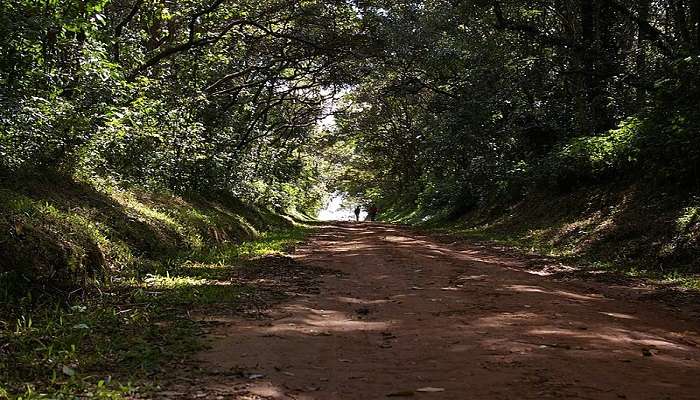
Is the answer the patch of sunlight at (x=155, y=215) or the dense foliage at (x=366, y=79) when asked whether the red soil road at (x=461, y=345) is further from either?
the dense foliage at (x=366, y=79)

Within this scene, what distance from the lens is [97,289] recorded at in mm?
6746

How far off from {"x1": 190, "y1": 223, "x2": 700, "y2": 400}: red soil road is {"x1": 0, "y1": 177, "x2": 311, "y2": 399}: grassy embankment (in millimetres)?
610

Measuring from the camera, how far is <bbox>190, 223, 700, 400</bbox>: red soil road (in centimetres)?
380

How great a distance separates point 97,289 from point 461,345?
177 inches

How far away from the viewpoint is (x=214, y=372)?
13.8 ft

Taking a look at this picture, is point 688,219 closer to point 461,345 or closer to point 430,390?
point 461,345

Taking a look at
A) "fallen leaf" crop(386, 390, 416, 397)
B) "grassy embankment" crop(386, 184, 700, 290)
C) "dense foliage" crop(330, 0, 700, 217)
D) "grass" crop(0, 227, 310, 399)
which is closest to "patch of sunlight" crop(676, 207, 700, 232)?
"grassy embankment" crop(386, 184, 700, 290)

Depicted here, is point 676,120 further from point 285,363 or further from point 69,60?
point 69,60

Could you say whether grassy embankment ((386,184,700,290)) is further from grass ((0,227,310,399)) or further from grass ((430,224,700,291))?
grass ((0,227,310,399))

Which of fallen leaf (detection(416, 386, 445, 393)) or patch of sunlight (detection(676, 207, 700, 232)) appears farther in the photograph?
patch of sunlight (detection(676, 207, 700, 232))

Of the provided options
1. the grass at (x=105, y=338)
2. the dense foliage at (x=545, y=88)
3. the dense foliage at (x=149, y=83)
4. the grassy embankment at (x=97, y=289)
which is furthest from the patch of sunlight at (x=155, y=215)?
the dense foliage at (x=545, y=88)

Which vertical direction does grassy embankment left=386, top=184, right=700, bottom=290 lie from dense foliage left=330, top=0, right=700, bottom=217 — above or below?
below

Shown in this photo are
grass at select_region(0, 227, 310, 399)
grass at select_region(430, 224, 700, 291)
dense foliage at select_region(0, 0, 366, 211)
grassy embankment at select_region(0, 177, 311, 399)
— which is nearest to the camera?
grass at select_region(0, 227, 310, 399)

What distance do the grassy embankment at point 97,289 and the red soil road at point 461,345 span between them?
610mm
